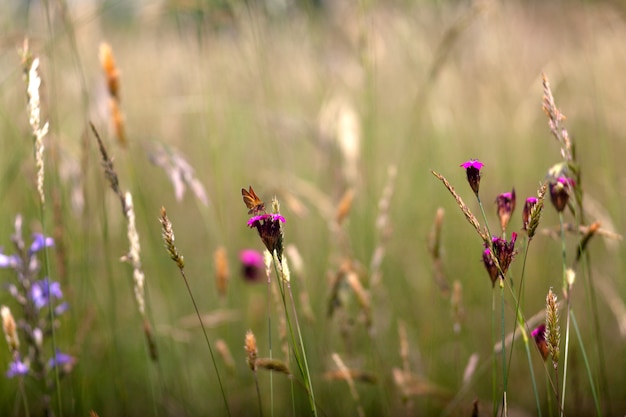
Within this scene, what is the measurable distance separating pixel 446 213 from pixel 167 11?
4.23ft

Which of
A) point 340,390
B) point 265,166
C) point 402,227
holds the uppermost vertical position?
point 265,166

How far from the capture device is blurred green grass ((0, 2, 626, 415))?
1637mm

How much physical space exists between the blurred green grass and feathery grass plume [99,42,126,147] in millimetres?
68

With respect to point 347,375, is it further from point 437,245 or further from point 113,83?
point 113,83

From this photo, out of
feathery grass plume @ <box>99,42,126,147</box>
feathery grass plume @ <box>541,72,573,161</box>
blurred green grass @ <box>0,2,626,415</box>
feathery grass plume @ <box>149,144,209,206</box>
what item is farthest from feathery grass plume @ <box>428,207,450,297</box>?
feathery grass plume @ <box>99,42,126,147</box>

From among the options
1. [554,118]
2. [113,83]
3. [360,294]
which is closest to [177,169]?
[113,83]

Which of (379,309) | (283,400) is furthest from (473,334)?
(283,400)

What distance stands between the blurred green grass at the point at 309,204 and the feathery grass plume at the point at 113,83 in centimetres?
7

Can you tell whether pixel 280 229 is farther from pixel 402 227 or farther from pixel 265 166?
pixel 265 166

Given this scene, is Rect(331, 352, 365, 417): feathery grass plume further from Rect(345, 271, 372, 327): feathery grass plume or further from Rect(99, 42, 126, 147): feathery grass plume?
Rect(99, 42, 126, 147): feathery grass plume

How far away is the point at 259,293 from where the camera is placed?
2.27 m

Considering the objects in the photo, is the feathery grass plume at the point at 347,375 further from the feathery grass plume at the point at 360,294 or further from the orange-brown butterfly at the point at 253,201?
the orange-brown butterfly at the point at 253,201

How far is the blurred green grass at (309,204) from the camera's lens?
1.64 metres

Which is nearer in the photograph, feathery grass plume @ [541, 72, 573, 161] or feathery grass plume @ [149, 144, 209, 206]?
feathery grass plume @ [541, 72, 573, 161]
